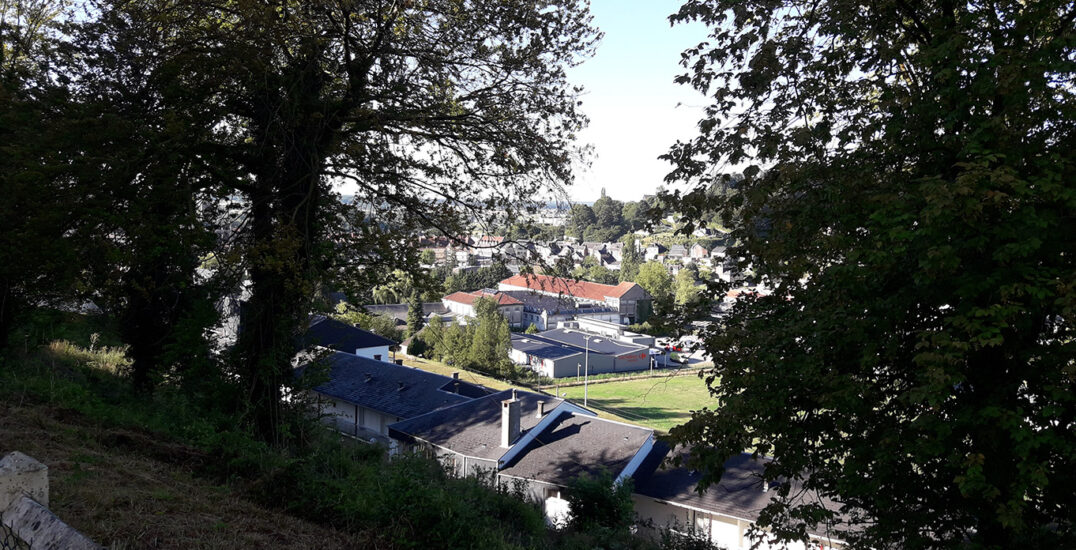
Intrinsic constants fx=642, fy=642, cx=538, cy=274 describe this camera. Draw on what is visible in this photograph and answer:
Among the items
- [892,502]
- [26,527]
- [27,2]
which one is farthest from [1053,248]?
[27,2]

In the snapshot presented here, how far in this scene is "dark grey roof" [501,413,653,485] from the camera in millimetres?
20359

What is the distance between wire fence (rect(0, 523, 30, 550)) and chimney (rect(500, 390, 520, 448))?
60.8 feet

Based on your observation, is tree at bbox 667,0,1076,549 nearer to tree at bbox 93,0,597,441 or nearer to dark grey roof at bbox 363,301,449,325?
tree at bbox 93,0,597,441

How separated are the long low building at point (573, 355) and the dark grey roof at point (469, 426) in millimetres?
31849

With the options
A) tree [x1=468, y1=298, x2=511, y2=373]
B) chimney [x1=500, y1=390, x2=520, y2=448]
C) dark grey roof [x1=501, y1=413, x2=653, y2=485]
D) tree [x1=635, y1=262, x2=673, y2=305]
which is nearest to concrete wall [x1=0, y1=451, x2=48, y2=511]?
dark grey roof [x1=501, y1=413, x2=653, y2=485]

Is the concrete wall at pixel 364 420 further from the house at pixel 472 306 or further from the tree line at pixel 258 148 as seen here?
the house at pixel 472 306

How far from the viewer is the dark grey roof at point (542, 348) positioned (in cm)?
6116

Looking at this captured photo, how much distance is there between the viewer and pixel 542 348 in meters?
63.0

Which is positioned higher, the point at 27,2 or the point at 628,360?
the point at 27,2

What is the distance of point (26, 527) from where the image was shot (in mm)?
3295

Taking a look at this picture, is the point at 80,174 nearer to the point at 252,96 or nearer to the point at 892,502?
the point at 252,96

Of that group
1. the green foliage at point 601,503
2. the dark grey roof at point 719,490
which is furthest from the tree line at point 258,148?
the dark grey roof at point 719,490

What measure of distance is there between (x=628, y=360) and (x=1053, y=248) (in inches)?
2323

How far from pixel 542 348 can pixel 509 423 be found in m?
41.0
